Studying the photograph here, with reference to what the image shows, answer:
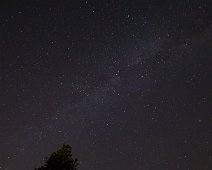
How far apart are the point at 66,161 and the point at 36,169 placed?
1345 millimetres

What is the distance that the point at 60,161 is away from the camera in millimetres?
44031

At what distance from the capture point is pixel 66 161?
4403cm

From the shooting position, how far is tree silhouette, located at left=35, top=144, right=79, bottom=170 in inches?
1730

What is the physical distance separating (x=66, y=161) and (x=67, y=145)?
0.74 meters

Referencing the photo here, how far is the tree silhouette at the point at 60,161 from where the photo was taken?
4394 cm

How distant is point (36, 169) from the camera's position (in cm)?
4409

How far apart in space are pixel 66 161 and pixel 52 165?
2.06ft

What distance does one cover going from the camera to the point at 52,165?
144 ft

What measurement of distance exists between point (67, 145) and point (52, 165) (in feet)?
3.68

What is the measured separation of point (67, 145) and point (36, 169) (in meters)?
1.69
